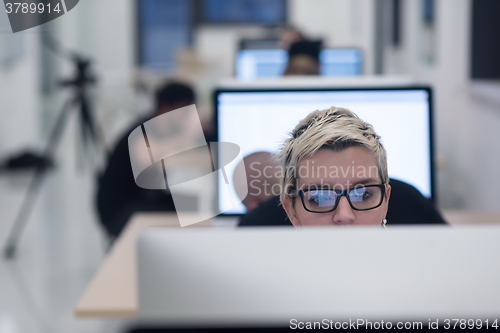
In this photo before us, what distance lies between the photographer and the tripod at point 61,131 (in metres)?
2.17

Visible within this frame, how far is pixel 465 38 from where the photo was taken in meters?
2.17

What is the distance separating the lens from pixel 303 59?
96.6 inches

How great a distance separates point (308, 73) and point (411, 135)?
1428mm

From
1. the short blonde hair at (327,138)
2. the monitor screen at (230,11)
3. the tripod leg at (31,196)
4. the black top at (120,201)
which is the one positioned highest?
the monitor screen at (230,11)

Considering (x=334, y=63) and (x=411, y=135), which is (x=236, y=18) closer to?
(x=334, y=63)

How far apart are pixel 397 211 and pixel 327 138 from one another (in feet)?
0.20

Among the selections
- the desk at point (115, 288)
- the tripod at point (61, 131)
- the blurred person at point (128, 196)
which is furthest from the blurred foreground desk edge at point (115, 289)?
the tripod at point (61, 131)

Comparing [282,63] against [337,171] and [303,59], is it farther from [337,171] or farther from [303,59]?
[337,171]

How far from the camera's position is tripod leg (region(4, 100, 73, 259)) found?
9.57ft

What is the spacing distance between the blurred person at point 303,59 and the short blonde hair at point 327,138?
1826mm

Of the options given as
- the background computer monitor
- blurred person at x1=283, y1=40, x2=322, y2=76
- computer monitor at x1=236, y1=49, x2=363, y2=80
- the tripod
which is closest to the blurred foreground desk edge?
the background computer monitor

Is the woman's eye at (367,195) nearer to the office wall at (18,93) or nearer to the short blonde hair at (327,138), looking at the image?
the short blonde hair at (327,138)

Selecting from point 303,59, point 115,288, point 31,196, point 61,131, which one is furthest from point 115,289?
point 61,131

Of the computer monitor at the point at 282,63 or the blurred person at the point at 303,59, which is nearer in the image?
the blurred person at the point at 303,59
